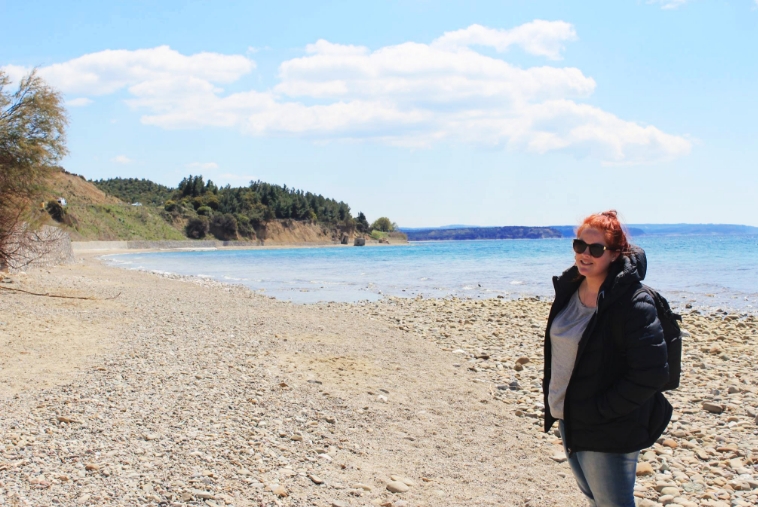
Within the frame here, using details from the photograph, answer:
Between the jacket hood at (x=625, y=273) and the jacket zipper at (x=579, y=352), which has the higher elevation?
the jacket hood at (x=625, y=273)

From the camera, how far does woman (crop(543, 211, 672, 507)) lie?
9.09 feet

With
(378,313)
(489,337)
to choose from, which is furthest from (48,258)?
(489,337)

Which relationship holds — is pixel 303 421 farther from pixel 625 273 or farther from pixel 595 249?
pixel 625 273

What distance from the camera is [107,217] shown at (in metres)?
82.3

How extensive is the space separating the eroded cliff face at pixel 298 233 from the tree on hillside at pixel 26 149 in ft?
333

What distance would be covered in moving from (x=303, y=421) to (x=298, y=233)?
124m

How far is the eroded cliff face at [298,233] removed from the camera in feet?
401

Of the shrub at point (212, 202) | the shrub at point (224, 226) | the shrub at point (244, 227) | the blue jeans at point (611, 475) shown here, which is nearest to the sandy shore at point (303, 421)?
the blue jeans at point (611, 475)

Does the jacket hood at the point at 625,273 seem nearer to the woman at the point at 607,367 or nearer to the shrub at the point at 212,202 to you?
the woman at the point at 607,367

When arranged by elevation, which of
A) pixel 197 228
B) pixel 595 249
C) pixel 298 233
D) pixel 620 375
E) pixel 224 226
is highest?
pixel 224 226

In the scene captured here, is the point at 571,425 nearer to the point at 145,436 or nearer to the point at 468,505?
the point at 468,505

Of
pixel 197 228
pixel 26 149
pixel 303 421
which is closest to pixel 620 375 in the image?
pixel 303 421

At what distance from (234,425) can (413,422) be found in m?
1.80

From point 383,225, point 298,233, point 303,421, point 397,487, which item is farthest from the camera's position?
point 383,225
